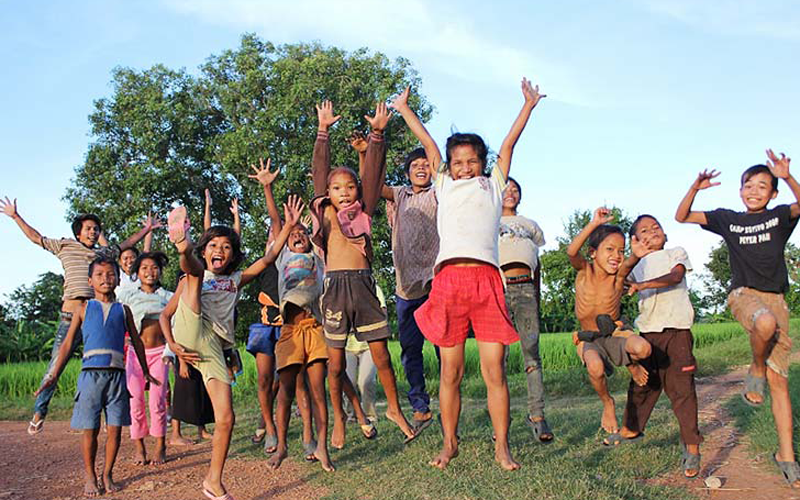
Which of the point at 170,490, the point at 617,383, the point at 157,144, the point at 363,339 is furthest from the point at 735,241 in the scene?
the point at 157,144

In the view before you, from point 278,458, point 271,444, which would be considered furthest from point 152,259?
point 278,458

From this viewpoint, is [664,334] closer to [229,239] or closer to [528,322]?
[528,322]

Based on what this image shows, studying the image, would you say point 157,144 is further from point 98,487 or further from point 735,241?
point 735,241

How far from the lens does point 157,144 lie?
81.3 ft

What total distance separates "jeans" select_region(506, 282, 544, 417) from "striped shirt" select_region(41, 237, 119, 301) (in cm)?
484

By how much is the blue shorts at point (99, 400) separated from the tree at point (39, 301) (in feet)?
85.0

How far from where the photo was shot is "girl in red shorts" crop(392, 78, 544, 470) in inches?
193

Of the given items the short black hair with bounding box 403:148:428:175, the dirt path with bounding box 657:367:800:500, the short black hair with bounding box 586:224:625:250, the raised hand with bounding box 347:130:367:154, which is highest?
the raised hand with bounding box 347:130:367:154

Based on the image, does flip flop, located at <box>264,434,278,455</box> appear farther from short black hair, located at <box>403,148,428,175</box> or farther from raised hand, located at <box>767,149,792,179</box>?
raised hand, located at <box>767,149,792,179</box>

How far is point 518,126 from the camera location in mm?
5156

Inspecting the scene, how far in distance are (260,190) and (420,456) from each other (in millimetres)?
19645

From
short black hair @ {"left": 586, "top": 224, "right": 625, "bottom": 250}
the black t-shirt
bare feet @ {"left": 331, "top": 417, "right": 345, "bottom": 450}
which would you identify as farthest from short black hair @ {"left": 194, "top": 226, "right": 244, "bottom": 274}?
the black t-shirt

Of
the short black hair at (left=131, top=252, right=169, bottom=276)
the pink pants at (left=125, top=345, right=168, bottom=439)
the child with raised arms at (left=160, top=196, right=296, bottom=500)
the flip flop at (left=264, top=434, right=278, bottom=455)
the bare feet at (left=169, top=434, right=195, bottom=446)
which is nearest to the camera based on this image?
the child with raised arms at (left=160, top=196, right=296, bottom=500)

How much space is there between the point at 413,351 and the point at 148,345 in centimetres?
285
